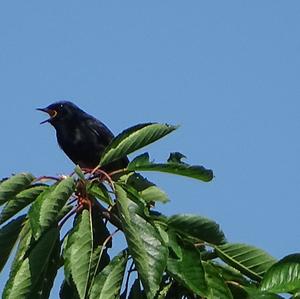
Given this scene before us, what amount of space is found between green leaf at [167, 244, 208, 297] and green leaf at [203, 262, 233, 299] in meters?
0.04

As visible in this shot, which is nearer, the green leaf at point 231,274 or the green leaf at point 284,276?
the green leaf at point 284,276

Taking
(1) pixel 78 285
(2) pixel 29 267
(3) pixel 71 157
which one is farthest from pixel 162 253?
(3) pixel 71 157

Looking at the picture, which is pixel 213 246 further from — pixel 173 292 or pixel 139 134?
pixel 139 134

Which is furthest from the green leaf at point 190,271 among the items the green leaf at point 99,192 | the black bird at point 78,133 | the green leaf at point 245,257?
the black bird at point 78,133

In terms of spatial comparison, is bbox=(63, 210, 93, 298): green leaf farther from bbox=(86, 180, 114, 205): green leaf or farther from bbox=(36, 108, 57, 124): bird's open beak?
bbox=(36, 108, 57, 124): bird's open beak

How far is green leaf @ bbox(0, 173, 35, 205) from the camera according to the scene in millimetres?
3598

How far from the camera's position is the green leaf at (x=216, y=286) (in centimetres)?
340

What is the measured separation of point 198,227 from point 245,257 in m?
0.21

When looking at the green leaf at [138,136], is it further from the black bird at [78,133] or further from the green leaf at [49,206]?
the black bird at [78,133]

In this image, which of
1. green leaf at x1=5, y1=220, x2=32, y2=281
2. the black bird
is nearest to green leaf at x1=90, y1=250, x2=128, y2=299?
green leaf at x1=5, y1=220, x2=32, y2=281

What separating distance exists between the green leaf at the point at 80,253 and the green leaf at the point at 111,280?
47mm

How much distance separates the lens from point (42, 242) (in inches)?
141

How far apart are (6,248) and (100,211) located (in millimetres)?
362

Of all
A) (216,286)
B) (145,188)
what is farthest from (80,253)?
(145,188)
